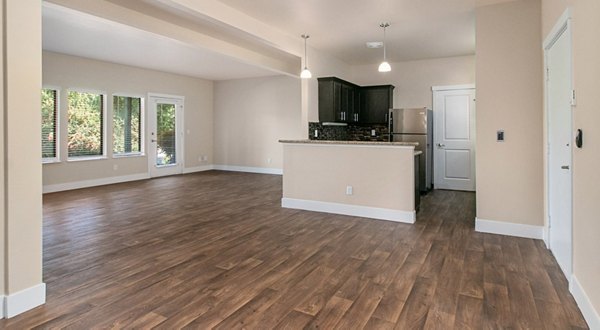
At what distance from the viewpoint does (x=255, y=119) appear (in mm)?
10258

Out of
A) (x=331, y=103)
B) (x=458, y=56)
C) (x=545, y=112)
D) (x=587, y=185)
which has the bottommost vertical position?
(x=587, y=185)

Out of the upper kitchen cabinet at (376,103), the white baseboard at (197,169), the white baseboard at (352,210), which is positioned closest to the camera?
the white baseboard at (352,210)

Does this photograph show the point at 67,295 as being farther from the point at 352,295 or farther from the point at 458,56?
the point at 458,56

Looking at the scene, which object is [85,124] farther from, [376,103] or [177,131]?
[376,103]

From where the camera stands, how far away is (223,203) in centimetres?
592

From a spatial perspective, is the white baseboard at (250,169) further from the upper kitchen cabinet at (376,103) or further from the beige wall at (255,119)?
the upper kitchen cabinet at (376,103)

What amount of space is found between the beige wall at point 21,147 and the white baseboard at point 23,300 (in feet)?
0.10

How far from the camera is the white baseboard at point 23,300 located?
220 cm

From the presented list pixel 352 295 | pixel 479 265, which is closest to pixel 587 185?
pixel 479 265

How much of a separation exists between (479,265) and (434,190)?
439 centimetres

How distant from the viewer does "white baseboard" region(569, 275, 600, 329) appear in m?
2.04

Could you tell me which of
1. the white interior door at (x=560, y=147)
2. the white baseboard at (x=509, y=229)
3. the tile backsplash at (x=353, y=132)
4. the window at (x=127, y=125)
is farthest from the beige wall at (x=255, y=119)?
the white interior door at (x=560, y=147)

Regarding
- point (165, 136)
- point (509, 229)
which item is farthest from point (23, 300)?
point (165, 136)

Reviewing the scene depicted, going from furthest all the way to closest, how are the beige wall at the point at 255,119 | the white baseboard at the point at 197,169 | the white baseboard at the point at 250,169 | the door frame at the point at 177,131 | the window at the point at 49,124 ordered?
the white baseboard at the point at 197,169 → the white baseboard at the point at 250,169 → the beige wall at the point at 255,119 → the door frame at the point at 177,131 → the window at the point at 49,124
